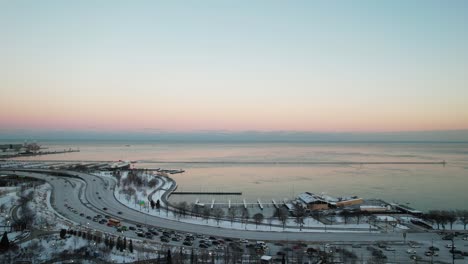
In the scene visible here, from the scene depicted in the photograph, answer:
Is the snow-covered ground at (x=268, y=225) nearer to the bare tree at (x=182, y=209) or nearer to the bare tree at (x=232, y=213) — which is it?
the bare tree at (x=182, y=209)

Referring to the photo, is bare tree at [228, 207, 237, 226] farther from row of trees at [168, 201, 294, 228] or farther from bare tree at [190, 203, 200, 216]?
bare tree at [190, 203, 200, 216]

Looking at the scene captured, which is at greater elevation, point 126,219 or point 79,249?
Result: point 79,249

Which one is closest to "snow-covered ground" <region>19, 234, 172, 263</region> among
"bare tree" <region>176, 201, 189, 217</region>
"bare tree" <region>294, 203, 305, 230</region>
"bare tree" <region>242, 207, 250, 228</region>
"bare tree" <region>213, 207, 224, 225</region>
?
"bare tree" <region>213, 207, 224, 225</region>

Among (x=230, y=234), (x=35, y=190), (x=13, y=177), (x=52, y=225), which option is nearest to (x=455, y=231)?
(x=230, y=234)

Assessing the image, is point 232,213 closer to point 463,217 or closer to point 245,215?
point 245,215

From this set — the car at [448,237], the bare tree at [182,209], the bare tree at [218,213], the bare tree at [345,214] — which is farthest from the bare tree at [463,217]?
the bare tree at [182,209]

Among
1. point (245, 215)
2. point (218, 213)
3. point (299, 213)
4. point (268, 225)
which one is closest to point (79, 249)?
point (268, 225)

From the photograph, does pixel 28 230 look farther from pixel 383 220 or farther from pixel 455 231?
pixel 455 231

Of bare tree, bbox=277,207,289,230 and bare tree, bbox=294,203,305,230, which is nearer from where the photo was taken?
bare tree, bbox=277,207,289,230

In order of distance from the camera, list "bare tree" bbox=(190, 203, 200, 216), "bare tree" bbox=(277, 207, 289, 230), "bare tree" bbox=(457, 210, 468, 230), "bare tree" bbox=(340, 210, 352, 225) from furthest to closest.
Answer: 1. "bare tree" bbox=(190, 203, 200, 216)
2. "bare tree" bbox=(340, 210, 352, 225)
3. "bare tree" bbox=(277, 207, 289, 230)
4. "bare tree" bbox=(457, 210, 468, 230)
